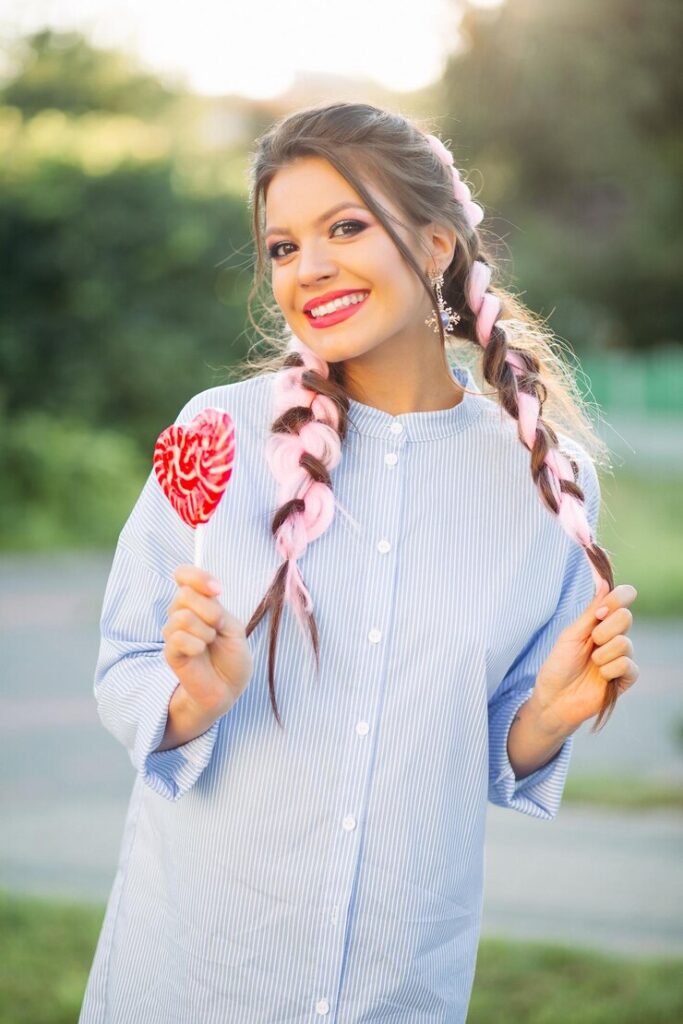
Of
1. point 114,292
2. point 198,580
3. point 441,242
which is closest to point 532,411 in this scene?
point 441,242

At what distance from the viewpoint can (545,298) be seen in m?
18.5

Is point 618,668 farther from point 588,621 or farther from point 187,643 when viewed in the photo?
point 187,643

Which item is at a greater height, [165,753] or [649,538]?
[649,538]

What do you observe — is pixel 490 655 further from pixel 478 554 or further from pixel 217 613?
pixel 217 613

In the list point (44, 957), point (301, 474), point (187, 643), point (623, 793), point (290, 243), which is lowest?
point (44, 957)

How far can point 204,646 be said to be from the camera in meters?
1.86

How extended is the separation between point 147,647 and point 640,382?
18755 mm

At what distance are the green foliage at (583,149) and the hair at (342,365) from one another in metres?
11.5

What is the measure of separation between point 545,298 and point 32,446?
9.15 metres

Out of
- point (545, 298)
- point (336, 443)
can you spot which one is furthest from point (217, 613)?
point (545, 298)

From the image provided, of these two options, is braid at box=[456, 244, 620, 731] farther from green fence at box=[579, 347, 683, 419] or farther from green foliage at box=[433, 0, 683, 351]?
green fence at box=[579, 347, 683, 419]

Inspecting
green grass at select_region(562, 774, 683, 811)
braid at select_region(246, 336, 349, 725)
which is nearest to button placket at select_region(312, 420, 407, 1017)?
braid at select_region(246, 336, 349, 725)

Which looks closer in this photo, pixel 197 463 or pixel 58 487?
pixel 197 463

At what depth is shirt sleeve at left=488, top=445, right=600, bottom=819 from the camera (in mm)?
2318
